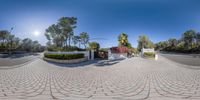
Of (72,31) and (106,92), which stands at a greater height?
(72,31)

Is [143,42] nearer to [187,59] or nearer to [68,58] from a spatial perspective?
[187,59]

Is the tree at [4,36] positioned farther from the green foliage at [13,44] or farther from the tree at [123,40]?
the tree at [123,40]

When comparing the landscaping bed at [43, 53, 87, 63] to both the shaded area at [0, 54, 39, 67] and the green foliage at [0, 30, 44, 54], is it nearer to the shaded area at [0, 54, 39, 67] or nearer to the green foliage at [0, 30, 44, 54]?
the shaded area at [0, 54, 39, 67]

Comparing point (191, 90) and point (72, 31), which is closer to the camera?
point (191, 90)

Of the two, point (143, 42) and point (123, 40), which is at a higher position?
point (123, 40)

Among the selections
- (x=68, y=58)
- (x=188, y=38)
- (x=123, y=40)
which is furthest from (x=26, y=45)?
(x=188, y=38)

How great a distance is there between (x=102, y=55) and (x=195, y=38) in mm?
41602

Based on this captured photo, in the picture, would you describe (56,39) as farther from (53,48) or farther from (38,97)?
(38,97)

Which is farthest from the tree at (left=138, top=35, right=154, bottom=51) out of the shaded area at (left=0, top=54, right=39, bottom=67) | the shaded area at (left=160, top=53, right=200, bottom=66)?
the shaded area at (left=0, top=54, right=39, bottom=67)

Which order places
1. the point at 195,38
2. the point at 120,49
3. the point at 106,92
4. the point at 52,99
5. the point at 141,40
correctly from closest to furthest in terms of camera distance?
the point at 52,99 < the point at 106,92 < the point at 120,49 < the point at 195,38 < the point at 141,40

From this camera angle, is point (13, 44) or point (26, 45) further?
point (26, 45)

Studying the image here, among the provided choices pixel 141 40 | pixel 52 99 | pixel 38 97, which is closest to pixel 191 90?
pixel 52 99

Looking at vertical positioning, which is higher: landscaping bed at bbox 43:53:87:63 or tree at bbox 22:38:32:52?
tree at bbox 22:38:32:52

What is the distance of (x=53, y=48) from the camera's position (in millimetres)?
31281
